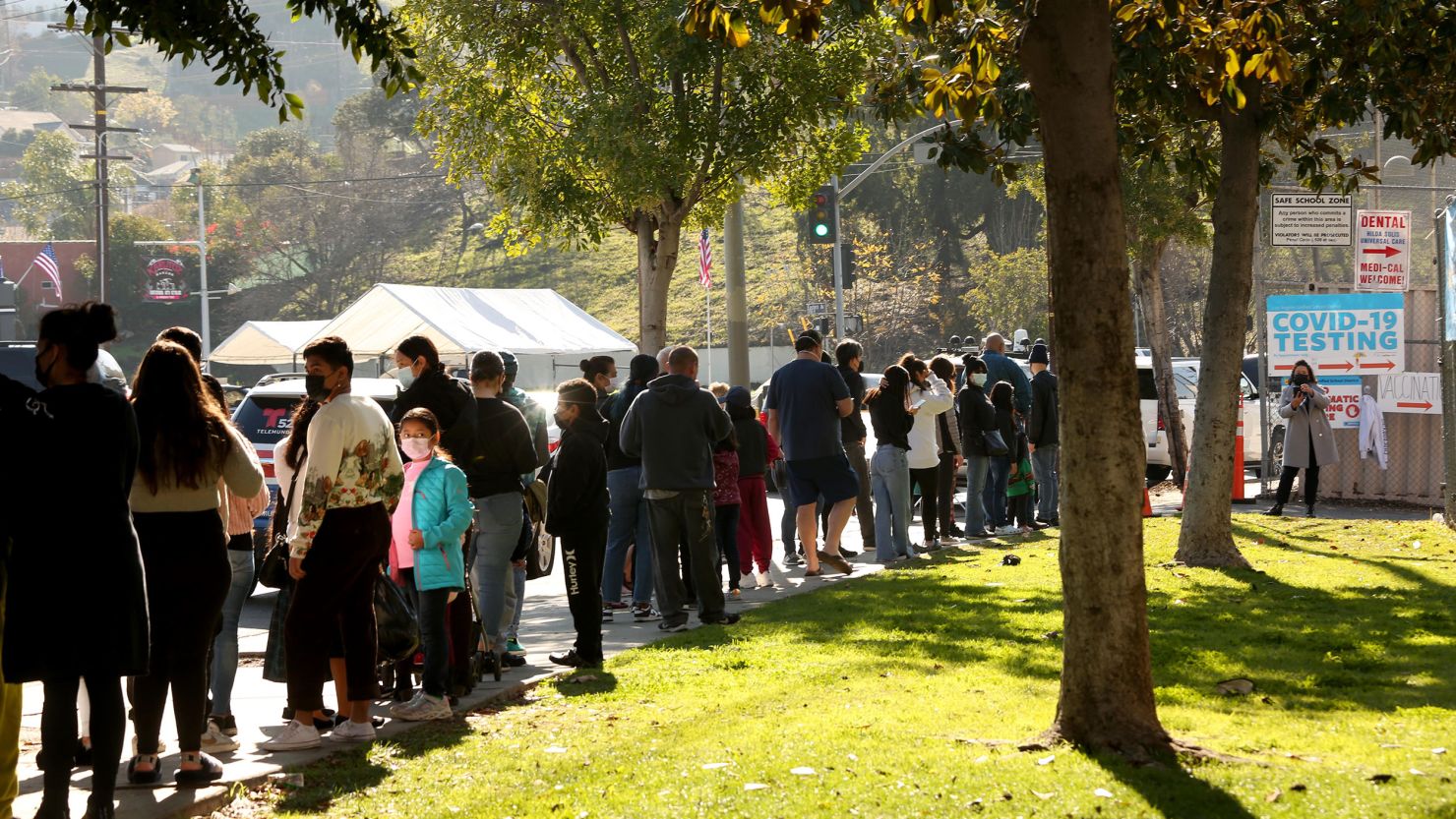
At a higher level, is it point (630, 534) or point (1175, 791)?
point (630, 534)

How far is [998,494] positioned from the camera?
17469 mm

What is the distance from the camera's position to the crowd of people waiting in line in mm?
5609

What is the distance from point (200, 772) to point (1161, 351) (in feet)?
62.5

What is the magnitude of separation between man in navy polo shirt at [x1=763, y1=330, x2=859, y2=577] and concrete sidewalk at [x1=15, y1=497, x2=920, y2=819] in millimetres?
684

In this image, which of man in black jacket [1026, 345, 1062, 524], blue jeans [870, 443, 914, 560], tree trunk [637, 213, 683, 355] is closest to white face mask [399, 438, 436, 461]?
blue jeans [870, 443, 914, 560]

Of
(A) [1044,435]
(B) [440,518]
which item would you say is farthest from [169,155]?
(B) [440,518]

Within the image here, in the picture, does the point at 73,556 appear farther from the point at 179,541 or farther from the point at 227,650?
the point at 227,650

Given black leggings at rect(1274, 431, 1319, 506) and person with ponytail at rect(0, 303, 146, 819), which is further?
black leggings at rect(1274, 431, 1319, 506)

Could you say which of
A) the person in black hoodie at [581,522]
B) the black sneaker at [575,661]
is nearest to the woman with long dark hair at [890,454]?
the person in black hoodie at [581,522]

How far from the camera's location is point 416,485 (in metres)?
7.95

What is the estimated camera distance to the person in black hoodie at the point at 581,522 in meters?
9.19

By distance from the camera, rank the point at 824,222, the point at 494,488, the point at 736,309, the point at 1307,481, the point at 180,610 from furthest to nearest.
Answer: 1. the point at 824,222
2. the point at 736,309
3. the point at 1307,481
4. the point at 494,488
5. the point at 180,610

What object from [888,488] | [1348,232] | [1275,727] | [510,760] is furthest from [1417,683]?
[1348,232]

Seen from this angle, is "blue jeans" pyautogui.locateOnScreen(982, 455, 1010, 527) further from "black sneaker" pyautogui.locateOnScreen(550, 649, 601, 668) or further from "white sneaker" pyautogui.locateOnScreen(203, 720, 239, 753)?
"white sneaker" pyautogui.locateOnScreen(203, 720, 239, 753)
